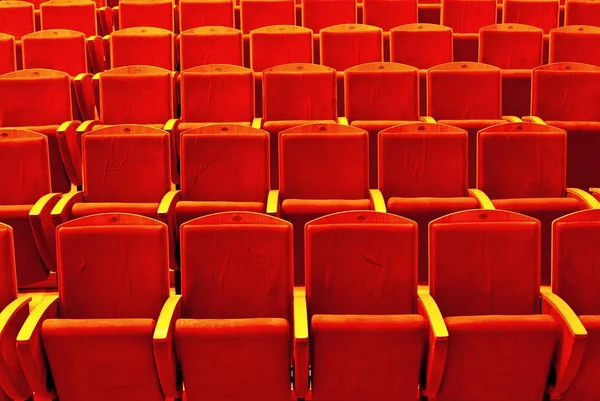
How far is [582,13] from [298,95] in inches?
15.0

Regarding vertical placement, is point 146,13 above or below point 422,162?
above

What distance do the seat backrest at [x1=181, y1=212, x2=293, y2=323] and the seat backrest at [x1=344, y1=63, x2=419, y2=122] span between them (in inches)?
9.9

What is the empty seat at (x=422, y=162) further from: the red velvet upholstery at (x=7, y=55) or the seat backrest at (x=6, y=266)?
the red velvet upholstery at (x=7, y=55)

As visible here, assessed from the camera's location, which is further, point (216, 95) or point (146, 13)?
point (146, 13)

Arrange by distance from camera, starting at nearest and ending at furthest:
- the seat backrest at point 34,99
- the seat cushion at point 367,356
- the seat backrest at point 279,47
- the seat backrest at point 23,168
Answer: the seat cushion at point 367,356 < the seat backrest at point 23,168 < the seat backrest at point 34,99 < the seat backrest at point 279,47

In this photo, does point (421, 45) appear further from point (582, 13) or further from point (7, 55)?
point (7, 55)

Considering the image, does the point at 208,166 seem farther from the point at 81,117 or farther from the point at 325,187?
the point at 81,117

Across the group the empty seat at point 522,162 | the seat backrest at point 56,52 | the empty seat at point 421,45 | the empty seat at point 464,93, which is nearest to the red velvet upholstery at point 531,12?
the empty seat at point 421,45

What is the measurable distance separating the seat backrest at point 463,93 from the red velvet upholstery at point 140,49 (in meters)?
0.27

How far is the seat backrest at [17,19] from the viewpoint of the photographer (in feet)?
2.87

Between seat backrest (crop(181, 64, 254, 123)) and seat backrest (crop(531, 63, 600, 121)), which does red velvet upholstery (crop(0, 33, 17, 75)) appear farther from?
seat backrest (crop(531, 63, 600, 121))

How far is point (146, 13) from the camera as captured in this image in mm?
879

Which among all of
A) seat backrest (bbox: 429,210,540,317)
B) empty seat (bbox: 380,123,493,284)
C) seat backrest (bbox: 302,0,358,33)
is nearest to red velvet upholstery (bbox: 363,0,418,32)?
seat backrest (bbox: 302,0,358,33)

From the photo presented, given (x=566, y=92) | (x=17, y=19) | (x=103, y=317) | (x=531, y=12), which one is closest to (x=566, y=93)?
(x=566, y=92)
